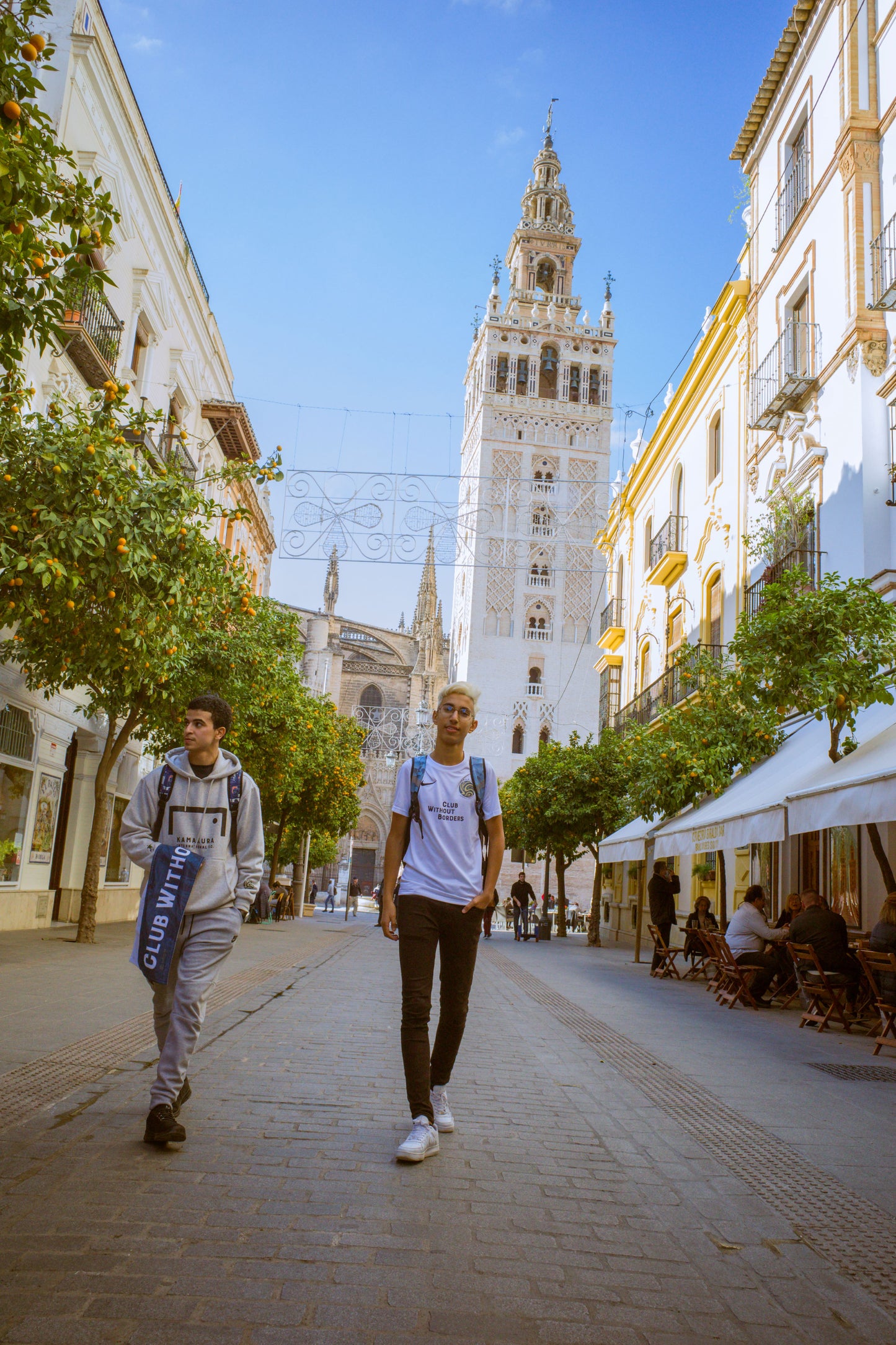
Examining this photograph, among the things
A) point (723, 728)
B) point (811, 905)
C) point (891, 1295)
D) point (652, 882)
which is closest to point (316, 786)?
point (652, 882)

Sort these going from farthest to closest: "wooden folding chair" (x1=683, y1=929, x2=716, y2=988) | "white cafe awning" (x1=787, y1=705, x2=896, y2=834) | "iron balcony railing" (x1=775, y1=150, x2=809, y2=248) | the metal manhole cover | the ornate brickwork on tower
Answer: the ornate brickwork on tower, "iron balcony railing" (x1=775, y1=150, x2=809, y2=248), "wooden folding chair" (x1=683, y1=929, x2=716, y2=988), "white cafe awning" (x1=787, y1=705, x2=896, y2=834), the metal manhole cover

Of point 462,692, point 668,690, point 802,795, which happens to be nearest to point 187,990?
point 462,692

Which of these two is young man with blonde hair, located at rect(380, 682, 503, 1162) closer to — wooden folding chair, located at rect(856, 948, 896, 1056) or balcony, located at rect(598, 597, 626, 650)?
wooden folding chair, located at rect(856, 948, 896, 1056)

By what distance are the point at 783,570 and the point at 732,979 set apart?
5.18m

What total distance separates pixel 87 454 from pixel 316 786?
22673 millimetres

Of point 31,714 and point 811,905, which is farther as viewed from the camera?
point 31,714

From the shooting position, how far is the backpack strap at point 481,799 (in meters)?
4.73

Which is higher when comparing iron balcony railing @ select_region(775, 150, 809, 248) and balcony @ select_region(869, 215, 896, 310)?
iron balcony railing @ select_region(775, 150, 809, 248)

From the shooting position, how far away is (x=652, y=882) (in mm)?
18172

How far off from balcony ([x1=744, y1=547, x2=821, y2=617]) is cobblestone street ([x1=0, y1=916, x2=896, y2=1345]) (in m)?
8.91

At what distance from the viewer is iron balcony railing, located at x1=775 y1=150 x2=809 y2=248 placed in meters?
17.2

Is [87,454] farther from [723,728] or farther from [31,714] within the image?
[723,728]

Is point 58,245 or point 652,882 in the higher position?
point 58,245

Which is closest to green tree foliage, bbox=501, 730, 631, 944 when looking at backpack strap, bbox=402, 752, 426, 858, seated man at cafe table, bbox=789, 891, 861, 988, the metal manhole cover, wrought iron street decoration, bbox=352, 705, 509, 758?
→ seated man at cafe table, bbox=789, 891, 861, 988
